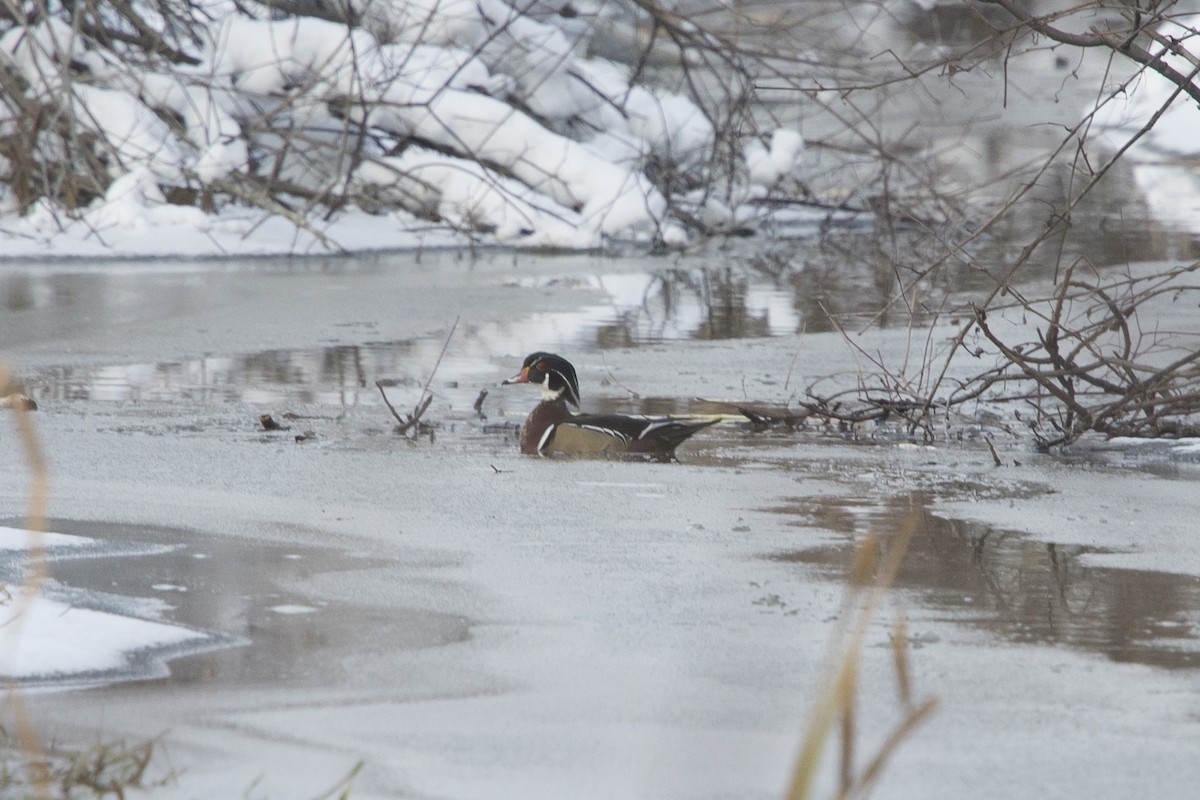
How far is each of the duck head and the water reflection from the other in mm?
1300

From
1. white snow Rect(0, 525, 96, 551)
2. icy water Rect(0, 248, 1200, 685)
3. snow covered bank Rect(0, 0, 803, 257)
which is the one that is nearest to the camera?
icy water Rect(0, 248, 1200, 685)

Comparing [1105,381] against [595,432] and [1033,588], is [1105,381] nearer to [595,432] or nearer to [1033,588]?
[595,432]

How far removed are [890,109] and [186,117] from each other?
1231cm

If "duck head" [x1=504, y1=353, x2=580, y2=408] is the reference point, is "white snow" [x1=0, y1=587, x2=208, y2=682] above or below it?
below

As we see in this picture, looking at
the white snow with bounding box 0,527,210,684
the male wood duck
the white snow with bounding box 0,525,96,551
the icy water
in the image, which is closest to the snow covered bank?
the icy water

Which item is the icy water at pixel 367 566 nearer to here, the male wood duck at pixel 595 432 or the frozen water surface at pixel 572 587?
the frozen water surface at pixel 572 587

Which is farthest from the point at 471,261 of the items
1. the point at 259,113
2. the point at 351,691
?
the point at 351,691

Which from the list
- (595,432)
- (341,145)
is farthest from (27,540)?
(341,145)

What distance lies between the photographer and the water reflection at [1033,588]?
352 centimetres

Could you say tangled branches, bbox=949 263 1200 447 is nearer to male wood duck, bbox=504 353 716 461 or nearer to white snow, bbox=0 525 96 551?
male wood duck, bbox=504 353 716 461

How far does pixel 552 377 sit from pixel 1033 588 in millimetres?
2258

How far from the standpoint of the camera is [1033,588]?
394 centimetres

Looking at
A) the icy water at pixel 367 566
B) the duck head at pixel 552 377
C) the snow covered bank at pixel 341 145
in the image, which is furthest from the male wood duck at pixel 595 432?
the snow covered bank at pixel 341 145

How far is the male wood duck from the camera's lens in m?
5.61
